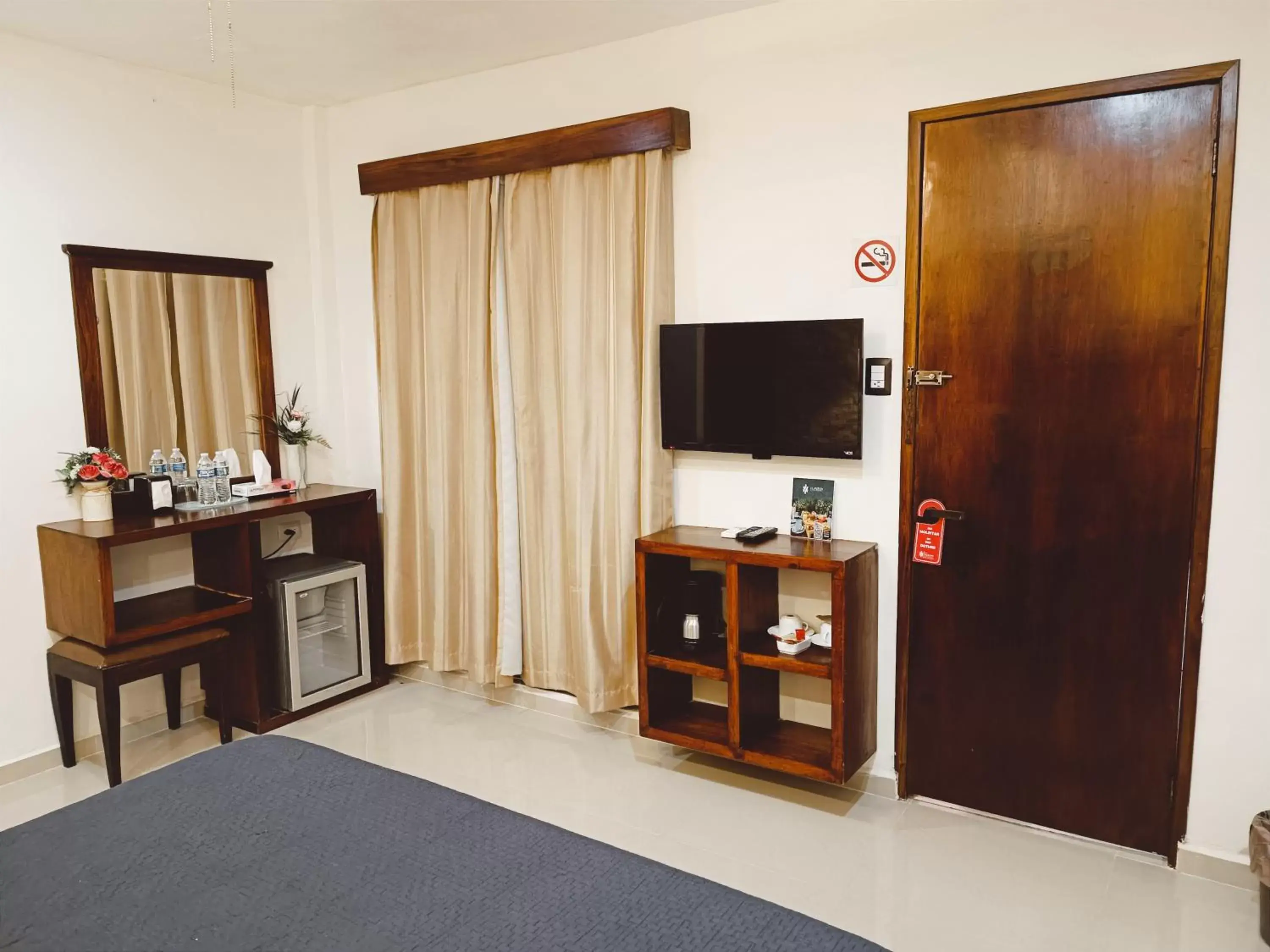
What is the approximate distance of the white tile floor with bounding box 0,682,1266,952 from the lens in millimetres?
2377

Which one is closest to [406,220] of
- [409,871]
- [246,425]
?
[246,425]

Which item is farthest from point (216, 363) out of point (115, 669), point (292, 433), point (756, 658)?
point (756, 658)

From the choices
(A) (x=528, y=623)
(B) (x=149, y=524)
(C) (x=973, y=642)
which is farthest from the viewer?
(A) (x=528, y=623)

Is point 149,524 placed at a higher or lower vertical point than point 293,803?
higher

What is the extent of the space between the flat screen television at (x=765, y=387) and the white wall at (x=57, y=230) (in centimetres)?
220

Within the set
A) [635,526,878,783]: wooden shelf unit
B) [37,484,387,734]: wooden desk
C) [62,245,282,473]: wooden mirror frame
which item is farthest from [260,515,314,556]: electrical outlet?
[635,526,878,783]: wooden shelf unit

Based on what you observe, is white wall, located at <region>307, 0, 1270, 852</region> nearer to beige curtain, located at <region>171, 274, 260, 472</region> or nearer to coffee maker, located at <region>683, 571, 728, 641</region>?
coffee maker, located at <region>683, 571, 728, 641</region>

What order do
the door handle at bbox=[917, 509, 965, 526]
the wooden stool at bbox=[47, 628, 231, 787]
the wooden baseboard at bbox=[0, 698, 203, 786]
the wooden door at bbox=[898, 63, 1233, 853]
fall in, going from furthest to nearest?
the wooden baseboard at bbox=[0, 698, 203, 786], the wooden stool at bbox=[47, 628, 231, 787], the door handle at bbox=[917, 509, 965, 526], the wooden door at bbox=[898, 63, 1233, 853]

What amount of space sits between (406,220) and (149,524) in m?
1.65

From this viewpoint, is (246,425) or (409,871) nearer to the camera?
(409,871)

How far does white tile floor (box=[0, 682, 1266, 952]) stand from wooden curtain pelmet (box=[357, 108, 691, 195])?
2291mm

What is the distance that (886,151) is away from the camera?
2898mm

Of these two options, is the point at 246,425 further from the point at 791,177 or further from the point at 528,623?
the point at 791,177

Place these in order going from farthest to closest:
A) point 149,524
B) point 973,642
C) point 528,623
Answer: point 528,623
point 149,524
point 973,642
